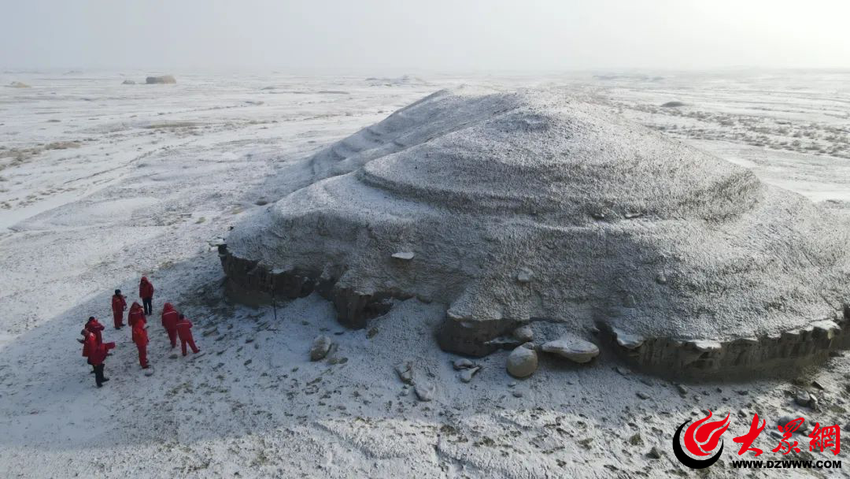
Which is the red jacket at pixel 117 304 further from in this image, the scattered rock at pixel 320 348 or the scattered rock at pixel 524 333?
the scattered rock at pixel 524 333

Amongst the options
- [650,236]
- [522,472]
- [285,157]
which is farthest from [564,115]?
[285,157]

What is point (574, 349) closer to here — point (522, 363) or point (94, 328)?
point (522, 363)

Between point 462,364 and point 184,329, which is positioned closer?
point 462,364

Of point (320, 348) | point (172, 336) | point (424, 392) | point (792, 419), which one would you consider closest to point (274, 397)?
point (320, 348)

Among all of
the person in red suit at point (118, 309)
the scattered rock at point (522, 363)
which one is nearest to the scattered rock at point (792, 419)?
the scattered rock at point (522, 363)

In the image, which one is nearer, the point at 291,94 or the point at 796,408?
the point at 796,408

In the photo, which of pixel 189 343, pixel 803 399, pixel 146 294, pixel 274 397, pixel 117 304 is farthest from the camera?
pixel 146 294

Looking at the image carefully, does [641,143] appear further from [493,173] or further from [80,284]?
[80,284]
